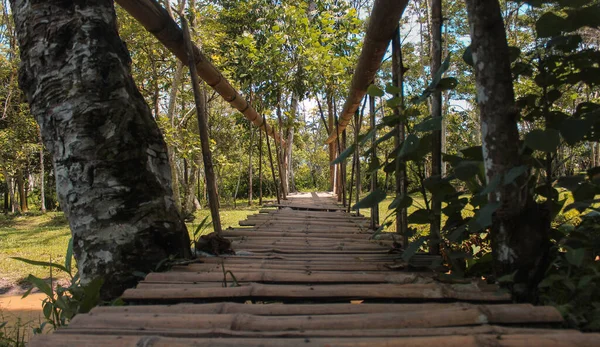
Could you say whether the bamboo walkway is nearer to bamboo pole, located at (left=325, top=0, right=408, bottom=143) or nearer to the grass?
bamboo pole, located at (left=325, top=0, right=408, bottom=143)

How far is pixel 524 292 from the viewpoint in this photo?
964 mm

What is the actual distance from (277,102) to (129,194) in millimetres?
4009

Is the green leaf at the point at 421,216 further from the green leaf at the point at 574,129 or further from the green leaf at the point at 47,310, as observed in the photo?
the green leaf at the point at 47,310

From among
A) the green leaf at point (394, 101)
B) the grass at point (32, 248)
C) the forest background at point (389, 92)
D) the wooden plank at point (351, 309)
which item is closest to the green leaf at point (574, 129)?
the forest background at point (389, 92)

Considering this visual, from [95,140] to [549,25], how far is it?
1376 mm

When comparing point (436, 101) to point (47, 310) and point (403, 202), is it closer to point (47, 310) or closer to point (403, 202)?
point (403, 202)

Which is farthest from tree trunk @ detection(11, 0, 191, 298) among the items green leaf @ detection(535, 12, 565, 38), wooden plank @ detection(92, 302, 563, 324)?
green leaf @ detection(535, 12, 565, 38)

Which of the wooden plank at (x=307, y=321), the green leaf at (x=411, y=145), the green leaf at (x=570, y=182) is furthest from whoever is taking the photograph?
the green leaf at (x=411, y=145)

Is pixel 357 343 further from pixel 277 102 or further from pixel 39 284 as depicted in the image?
pixel 277 102

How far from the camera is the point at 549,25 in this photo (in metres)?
1.00

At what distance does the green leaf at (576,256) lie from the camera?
84cm

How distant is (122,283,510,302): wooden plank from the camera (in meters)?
0.99

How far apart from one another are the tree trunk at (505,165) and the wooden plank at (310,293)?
113 mm

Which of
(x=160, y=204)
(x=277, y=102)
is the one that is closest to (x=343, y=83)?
(x=277, y=102)
